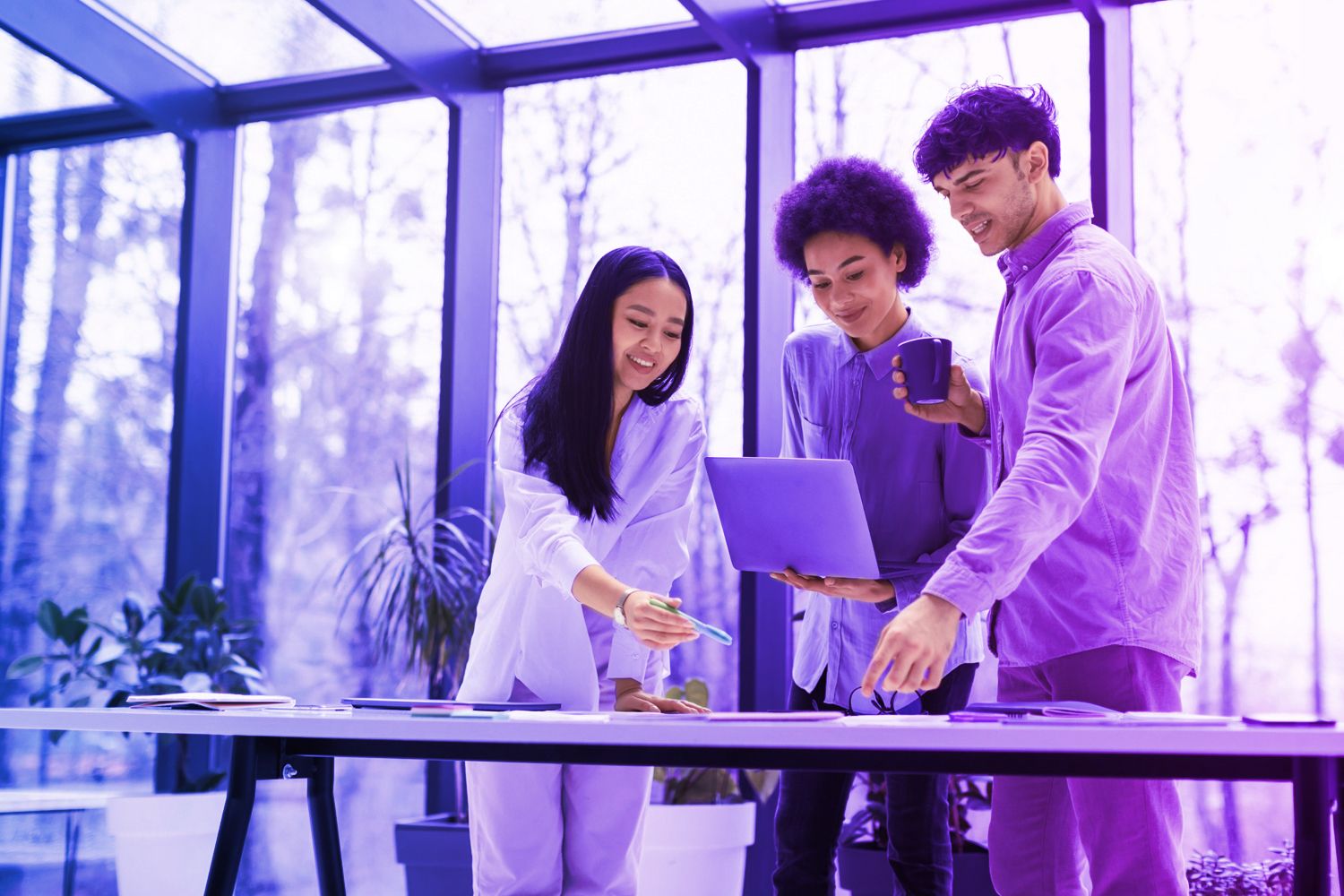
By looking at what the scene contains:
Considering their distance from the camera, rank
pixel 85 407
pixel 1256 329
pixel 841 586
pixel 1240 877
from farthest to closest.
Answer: pixel 85 407
pixel 1256 329
pixel 1240 877
pixel 841 586

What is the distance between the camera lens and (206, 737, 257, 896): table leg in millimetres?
1686

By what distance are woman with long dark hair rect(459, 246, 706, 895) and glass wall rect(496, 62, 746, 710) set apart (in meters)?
1.83

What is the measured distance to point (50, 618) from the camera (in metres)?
3.99

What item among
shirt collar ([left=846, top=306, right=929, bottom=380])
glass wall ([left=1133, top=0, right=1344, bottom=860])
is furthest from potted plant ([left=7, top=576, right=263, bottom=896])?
glass wall ([left=1133, top=0, right=1344, bottom=860])

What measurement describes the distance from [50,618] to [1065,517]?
135 inches

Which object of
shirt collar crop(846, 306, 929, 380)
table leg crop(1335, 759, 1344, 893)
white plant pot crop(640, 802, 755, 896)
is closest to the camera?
table leg crop(1335, 759, 1344, 893)

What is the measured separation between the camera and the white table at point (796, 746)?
1216 millimetres

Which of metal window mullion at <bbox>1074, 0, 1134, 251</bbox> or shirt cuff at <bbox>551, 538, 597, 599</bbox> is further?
metal window mullion at <bbox>1074, 0, 1134, 251</bbox>

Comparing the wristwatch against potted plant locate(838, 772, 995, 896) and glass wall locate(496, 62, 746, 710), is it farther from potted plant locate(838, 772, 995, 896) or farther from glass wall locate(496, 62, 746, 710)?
glass wall locate(496, 62, 746, 710)

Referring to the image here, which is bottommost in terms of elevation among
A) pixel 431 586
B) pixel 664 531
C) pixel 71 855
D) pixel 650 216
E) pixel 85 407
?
pixel 71 855

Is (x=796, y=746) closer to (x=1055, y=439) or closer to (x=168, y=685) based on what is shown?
(x=1055, y=439)

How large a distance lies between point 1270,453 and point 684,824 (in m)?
1.88

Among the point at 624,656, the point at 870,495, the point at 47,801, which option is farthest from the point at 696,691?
the point at 47,801

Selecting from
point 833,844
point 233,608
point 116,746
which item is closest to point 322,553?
point 233,608
